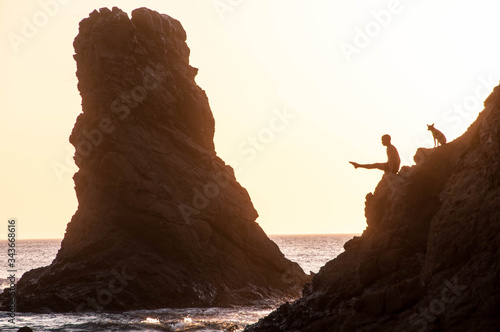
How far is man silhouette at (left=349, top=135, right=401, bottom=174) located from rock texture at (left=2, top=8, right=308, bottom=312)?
64.9 ft

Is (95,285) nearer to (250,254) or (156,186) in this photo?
(156,186)

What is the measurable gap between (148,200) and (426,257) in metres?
28.7

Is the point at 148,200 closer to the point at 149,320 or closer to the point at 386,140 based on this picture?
the point at 149,320

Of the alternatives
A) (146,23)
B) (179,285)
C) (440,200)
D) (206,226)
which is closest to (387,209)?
(440,200)

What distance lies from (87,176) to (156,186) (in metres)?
6.47

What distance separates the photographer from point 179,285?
40812 mm

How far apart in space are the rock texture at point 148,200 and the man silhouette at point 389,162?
19792 mm

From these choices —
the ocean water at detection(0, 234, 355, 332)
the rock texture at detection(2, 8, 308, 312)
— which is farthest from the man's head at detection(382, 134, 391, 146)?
the rock texture at detection(2, 8, 308, 312)

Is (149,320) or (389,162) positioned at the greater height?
(389,162)

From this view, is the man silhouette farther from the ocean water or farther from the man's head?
the ocean water

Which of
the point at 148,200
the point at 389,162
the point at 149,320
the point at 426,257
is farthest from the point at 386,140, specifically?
the point at 148,200

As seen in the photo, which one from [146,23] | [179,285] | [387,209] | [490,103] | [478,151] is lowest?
[179,285]

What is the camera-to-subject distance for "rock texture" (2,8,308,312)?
39875 mm

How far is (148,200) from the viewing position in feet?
143
